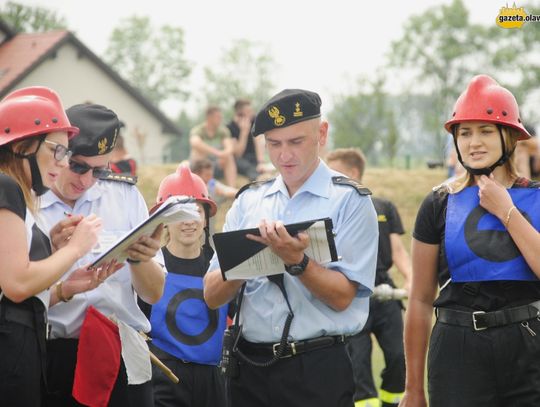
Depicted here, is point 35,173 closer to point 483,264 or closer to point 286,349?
point 286,349

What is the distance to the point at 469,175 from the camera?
4.55 metres

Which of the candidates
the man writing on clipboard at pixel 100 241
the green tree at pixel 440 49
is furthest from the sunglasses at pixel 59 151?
the green tree at pixel 440 49

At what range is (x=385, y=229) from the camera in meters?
8.30

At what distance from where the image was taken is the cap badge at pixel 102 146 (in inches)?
180

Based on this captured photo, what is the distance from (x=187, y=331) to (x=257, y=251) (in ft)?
5.27

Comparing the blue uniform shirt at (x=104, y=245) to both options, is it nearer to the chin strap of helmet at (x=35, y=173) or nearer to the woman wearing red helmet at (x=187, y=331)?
the chin strap of helmet at (x=35, y=173)

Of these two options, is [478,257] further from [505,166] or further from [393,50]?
[393,50]

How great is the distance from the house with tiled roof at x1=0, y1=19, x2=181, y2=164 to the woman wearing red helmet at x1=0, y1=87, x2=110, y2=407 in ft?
123

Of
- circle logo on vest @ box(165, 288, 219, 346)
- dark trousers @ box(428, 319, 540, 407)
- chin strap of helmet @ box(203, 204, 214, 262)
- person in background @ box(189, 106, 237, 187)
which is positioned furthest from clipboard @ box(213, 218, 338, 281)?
person in background @ box(189, 106, 237, 187)

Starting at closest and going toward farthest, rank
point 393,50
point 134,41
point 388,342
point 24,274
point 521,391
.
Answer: point 24,274
point 521,391
point 388,342
point 393,50
point 134,41

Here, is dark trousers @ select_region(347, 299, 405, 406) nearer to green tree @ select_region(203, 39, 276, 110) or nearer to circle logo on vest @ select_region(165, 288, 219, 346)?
circle logo on vest @ select_region(165, 288, 219, 346)

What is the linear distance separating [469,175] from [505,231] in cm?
38

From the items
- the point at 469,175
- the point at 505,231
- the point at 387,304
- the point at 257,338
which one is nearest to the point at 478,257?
the point at 505,231

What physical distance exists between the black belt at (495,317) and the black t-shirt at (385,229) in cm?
383
